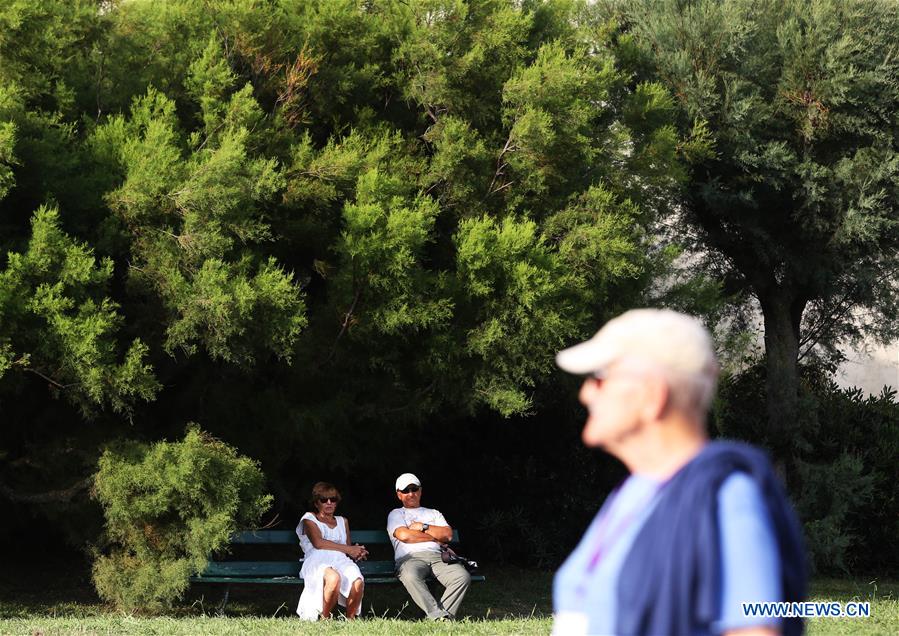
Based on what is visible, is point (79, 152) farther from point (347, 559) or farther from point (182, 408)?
point (347, 559)

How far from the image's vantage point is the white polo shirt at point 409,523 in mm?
10516

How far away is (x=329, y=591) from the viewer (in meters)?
9.84

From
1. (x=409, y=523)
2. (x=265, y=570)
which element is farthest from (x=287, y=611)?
(x=409, y=523)

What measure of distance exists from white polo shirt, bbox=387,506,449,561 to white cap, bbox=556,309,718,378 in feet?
27.6

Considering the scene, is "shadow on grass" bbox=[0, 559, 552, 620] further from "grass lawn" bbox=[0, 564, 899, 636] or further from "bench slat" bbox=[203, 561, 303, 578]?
"bench slat" bbox=[203, 561, 303, 578]

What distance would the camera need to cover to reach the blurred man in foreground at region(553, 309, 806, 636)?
2066 mm

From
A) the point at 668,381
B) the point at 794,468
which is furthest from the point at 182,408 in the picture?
the point at 668,381

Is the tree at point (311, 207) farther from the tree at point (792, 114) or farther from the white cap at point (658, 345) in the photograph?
the white cap at point (658, 345)

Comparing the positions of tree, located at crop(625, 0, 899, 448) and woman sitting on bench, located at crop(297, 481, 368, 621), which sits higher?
tree, located at crop(625, 0, 899, 448)

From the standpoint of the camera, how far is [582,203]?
40.3 ft

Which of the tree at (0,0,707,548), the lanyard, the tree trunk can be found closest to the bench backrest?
the tree at (0,0,707,548)

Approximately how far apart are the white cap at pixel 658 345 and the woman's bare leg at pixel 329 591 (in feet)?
25.9

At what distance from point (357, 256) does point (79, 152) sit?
2.62m

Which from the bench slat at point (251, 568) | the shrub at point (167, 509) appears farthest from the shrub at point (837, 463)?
the shrub at point (167, 509)
